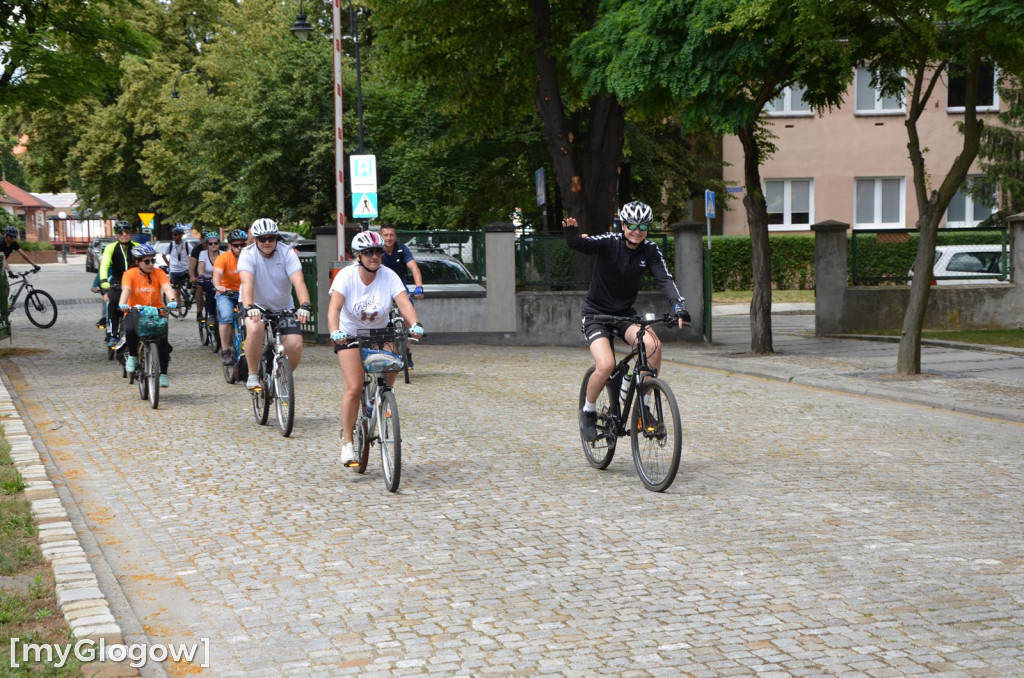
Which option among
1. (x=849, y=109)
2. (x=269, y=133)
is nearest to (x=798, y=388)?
(x=269, y=133)

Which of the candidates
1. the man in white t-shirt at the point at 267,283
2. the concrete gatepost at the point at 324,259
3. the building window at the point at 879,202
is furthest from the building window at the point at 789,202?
the man in white t-shirt at the point at 267,283

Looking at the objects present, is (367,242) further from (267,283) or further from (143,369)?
(143,369)

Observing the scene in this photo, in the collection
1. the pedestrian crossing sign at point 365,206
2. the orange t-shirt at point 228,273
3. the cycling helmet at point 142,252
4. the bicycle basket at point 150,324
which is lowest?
the bicycle basket at point 150,324

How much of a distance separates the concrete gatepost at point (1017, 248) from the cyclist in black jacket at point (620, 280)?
1646cm

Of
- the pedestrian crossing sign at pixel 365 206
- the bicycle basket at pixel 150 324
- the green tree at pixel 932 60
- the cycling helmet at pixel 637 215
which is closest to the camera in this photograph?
the cycling helmet at pixel 637 215

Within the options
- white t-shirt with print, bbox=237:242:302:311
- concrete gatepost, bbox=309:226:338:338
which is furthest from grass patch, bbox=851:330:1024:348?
white t-shirt with print, bbox=237:242:302:311

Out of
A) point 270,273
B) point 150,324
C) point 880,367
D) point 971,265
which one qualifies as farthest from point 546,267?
point 270,273

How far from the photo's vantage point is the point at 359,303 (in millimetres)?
9000

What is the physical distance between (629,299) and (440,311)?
13699 millimetres

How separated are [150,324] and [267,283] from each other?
2.33m

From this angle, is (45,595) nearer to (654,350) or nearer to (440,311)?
(654,350)

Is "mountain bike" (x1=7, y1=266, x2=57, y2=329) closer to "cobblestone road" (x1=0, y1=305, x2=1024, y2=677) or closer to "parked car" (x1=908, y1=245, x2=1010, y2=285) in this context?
"cobblestone road" (x1=0, y1=305, x2=1024, y2=677)

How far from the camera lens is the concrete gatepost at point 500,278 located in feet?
74.1
